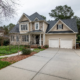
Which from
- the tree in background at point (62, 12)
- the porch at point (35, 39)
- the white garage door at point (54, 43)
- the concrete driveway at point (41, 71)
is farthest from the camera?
the tree in background at point (62, 12)

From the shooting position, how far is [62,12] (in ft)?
116

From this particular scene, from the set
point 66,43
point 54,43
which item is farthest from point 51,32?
point 66,43

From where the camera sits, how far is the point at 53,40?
54.1ft

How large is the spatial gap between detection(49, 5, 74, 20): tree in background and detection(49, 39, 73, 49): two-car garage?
21.9m

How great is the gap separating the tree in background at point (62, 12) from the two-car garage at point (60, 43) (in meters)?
21.9

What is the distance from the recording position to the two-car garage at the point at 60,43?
15.3m

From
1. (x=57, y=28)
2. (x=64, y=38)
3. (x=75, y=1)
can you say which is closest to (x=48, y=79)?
(x=75, y=1)

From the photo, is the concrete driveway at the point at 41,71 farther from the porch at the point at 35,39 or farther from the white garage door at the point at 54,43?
the porch at the point at 35,39

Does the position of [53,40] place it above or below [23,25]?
below

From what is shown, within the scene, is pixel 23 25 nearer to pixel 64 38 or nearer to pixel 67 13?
pixel 64 38

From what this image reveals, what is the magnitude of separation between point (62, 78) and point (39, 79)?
111 centimetres

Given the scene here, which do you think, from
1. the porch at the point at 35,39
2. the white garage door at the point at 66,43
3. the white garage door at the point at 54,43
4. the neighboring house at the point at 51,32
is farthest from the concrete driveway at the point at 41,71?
the porch at the point at 35,39

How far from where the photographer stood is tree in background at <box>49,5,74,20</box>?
33906mm

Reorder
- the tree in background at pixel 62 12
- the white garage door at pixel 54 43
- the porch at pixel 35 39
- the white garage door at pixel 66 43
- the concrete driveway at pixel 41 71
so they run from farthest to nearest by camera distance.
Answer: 1. the tree in background at pixel 62 12
2. the porch at pixel 35 39
3. the white garage door at pixel 54 43
4. the white garage door at pixel 66 43
5. the concrete driveway at pixel 41 71
